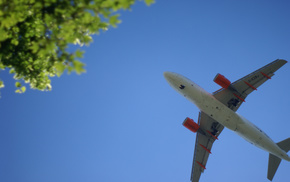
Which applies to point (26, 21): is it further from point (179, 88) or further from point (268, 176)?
point (268, 176)

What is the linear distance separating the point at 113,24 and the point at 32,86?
22.3 feet

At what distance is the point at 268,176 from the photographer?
3684cm

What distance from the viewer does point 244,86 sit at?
105ft

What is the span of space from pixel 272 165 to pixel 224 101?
47.0 feet

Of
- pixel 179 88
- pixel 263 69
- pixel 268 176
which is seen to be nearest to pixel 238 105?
pixel 263 69

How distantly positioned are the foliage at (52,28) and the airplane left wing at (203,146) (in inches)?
1213

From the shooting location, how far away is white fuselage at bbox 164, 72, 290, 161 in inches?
1180

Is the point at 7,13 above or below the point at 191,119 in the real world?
below

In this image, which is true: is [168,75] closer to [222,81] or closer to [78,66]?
[222,81]

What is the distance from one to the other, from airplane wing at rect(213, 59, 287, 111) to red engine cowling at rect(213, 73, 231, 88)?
813 millimetres

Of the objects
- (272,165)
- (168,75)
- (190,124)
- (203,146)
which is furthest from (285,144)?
(168,75)

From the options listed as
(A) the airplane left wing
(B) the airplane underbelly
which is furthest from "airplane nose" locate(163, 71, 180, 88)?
(A) the airplane left wing

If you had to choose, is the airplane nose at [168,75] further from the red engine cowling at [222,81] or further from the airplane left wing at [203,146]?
the airplane left wing at [203,146]

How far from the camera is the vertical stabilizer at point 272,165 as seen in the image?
120 feet
